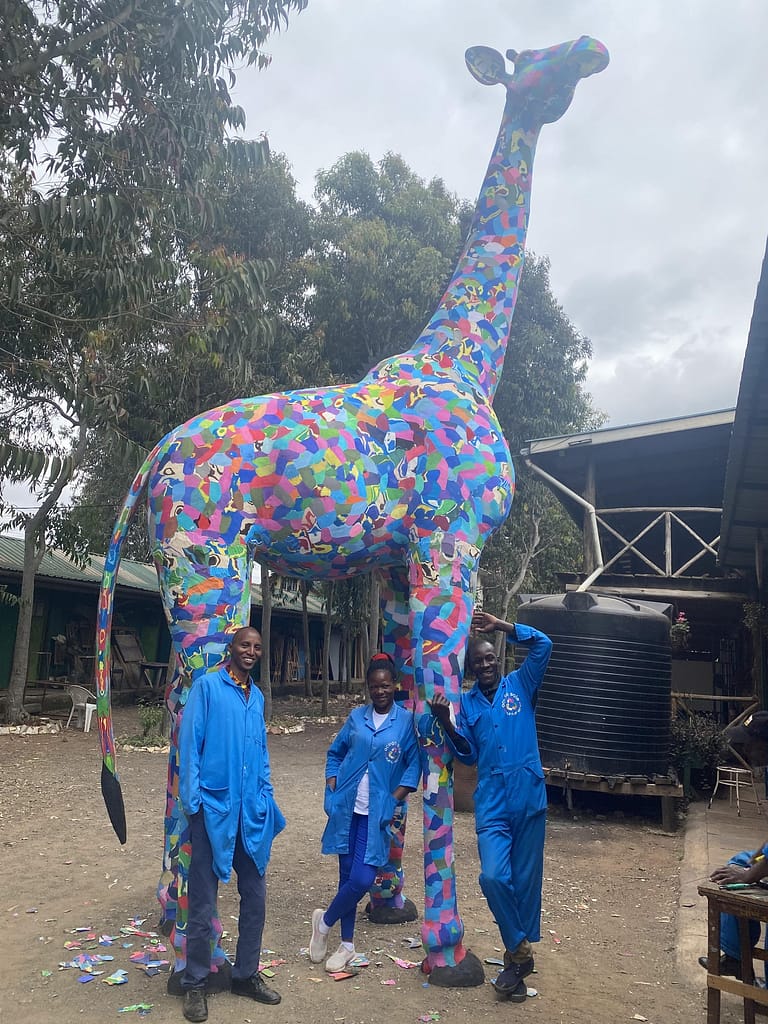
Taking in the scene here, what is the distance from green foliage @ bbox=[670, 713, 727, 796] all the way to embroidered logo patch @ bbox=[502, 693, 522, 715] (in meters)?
5.36

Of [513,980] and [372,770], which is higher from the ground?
[372,770]

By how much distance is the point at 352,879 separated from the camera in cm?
360

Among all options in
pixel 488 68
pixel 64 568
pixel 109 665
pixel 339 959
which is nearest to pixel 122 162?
pixel 488 68

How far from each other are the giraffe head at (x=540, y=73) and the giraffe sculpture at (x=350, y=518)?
0.14 feet

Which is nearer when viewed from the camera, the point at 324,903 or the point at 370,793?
the point at 370,793

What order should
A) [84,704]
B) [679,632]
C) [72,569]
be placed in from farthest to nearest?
[72,569] → [84,704] → [679,632]

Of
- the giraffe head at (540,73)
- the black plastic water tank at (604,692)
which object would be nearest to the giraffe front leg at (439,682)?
the giraffe head at (540,73)

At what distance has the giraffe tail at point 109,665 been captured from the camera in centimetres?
368

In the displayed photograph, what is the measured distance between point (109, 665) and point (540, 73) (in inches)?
156

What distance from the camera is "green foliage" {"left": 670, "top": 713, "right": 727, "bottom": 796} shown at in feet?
27.4

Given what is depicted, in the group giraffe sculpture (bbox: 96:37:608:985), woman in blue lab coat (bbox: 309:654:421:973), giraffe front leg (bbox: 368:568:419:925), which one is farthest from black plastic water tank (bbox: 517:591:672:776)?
woman in blue lab coat (bbox: 309:654:421:973)

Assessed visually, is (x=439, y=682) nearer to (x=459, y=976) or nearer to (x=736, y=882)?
(x=459, y=976)

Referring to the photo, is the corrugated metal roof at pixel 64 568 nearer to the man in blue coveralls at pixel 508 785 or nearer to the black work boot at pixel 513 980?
the man in blue coveralls at pixel 508 785

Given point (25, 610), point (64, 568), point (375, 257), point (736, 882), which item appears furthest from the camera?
point (64, 568)
